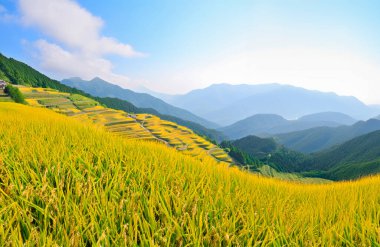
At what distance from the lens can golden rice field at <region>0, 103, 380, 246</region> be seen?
1813mm

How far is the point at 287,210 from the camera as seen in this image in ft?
8.58

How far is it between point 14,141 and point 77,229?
3056mm

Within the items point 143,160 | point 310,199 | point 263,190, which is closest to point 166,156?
point 143,160

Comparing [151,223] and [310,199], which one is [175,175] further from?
[310,199]

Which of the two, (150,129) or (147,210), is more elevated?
(147,210)

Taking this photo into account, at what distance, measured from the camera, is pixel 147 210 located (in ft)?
→ 7.07

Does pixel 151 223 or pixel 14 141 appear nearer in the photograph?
pixel 151 223

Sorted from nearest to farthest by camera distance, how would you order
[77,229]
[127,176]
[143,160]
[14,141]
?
[77,229] < [127,176] < [143,160] < [14,141]

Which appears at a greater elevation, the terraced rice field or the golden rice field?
the golden rice field

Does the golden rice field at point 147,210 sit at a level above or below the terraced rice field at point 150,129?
above

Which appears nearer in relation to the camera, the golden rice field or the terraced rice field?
the golden rice field

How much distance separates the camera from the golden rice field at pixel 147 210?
1.81 meters

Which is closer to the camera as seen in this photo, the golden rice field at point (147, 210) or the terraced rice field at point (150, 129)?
the golden rice field at point (147, 210)

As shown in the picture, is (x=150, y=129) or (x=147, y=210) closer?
(x=147, y=210)
